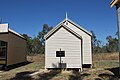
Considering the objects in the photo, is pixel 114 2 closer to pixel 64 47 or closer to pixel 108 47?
pixel 64 47

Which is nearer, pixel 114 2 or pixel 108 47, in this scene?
pixel 114 2

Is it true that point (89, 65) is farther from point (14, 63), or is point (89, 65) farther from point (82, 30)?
point (14, 63)

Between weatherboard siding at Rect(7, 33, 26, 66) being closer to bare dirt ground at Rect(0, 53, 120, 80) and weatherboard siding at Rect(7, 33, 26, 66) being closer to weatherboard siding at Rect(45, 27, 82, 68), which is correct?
bare dirt ground at Rect(0, 53, 120, 80)

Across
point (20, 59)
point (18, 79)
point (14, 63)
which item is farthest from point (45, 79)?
point (20, 59)

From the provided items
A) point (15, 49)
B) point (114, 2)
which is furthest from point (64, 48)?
point (15, 49)

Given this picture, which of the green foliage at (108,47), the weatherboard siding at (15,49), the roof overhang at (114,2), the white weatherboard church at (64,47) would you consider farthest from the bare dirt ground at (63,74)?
the green foliage at (108,47)

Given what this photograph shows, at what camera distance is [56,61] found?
2144 centimetres

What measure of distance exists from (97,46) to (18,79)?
220ft

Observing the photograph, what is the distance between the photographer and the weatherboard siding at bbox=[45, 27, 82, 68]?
21.4 metres

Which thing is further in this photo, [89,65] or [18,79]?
[89,65]

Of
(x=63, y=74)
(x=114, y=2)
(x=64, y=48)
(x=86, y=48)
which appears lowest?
(x=63, y=74)

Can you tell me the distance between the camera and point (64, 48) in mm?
21594

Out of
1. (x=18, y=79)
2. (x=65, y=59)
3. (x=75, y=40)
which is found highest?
(x=75, y=40)

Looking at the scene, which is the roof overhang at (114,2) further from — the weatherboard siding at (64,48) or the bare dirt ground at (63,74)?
the weatherboard siding at (64,48)
